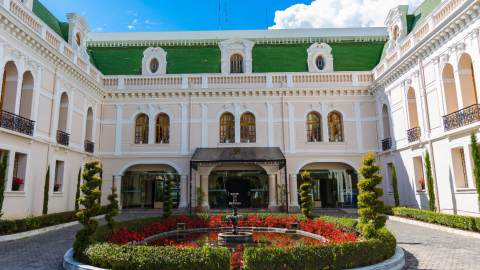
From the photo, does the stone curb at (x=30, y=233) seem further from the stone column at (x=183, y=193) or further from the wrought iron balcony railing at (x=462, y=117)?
the wrought iron balcony railing at (x=462, y=117)

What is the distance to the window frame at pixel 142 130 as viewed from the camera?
78.5 feet

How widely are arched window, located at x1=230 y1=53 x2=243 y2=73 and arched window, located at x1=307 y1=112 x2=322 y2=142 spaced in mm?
6339

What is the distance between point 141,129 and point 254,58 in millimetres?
10180

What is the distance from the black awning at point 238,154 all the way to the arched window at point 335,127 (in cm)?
417

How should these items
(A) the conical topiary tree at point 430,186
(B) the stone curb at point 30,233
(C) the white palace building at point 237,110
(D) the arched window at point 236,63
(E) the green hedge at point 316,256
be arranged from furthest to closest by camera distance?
(D) the arched window at point 236,63 < (C) the white palace building at point 237,110 < (A) the conical topiary tree at point 430,186 < (B) the stone curb at point 30,233 < (E) the green hedge at point 316,256

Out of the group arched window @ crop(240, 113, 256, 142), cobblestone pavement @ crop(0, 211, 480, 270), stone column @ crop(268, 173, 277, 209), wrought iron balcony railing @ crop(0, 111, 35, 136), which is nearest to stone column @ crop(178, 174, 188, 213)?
arched window @ crop(240, 113, 256, 142)

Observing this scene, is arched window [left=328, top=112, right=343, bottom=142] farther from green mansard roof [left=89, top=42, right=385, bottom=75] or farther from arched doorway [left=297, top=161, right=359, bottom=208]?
green mansard roof [left=89, top=42, right=385, bottom=75]

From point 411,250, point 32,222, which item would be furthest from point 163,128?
point 411,250

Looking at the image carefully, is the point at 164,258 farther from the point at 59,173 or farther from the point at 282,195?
the point at 282,195

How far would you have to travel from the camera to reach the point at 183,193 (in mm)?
22891

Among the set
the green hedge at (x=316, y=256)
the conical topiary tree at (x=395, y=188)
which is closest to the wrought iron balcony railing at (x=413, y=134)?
the conical topiary tree at (x=395, y=188)

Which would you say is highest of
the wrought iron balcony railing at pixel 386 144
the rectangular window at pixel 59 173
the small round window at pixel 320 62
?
the small round window at pixel 320 62

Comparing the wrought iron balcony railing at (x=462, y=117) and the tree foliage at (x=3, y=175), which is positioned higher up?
the wrought iron balcony railing at (x=462, y=117)

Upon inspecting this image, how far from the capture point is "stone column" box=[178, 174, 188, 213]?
22.5 meters
